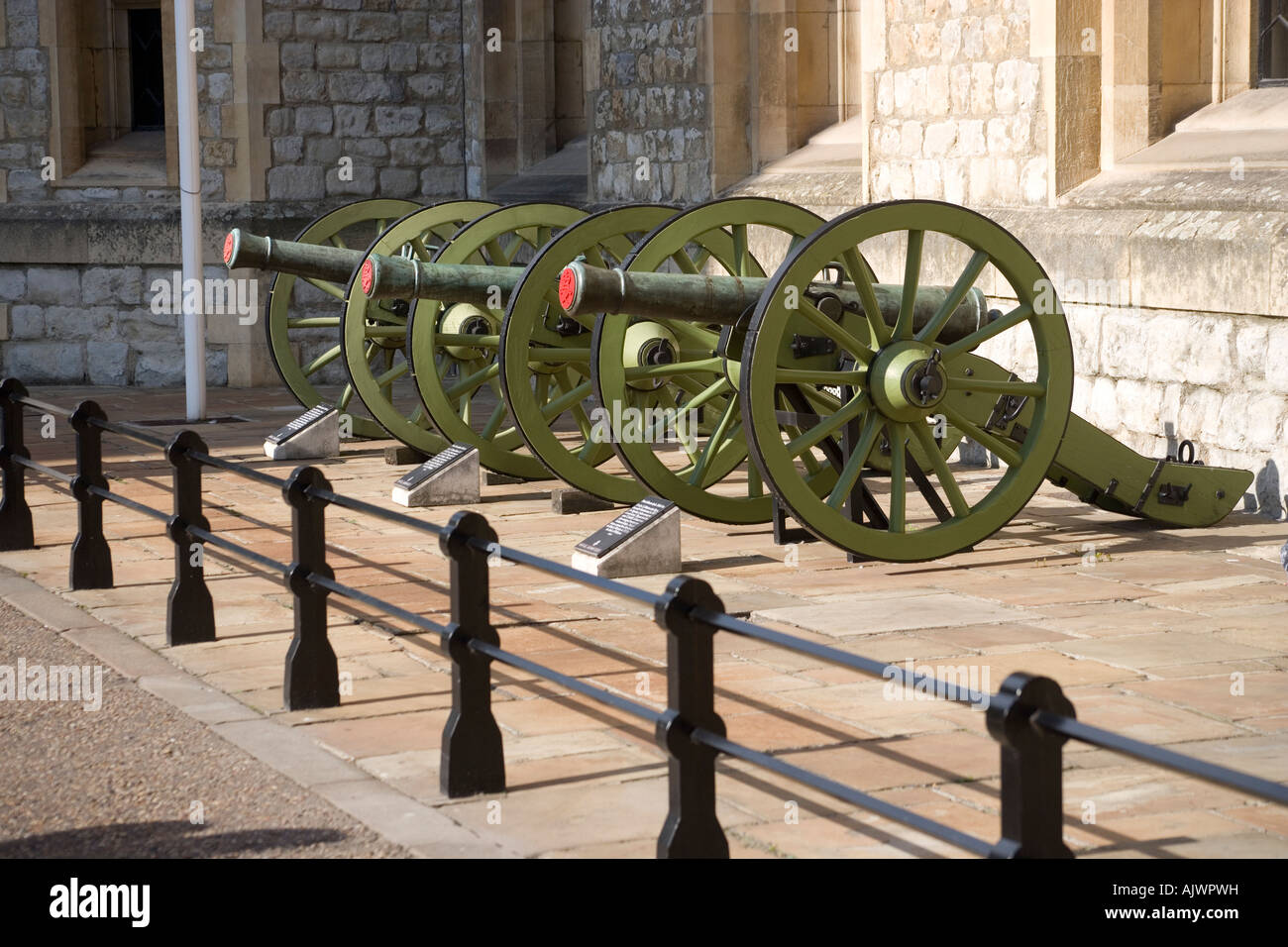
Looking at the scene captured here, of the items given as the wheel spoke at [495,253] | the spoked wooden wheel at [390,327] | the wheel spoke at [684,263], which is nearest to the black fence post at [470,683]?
the wheel spoke at [684,263]

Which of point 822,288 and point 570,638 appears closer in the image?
point 570,638

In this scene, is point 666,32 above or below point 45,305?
above

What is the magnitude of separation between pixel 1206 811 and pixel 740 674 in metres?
1.48

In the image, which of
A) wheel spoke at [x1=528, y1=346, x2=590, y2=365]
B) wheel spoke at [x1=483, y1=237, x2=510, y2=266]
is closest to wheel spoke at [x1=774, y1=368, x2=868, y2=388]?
wheel spoke at [x1=528, y1=346, x2=590, y2=365]

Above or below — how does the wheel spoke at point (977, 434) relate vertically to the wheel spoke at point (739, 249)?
below

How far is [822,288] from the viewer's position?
20.9 ft

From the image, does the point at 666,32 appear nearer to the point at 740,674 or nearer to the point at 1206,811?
the point at 740,674

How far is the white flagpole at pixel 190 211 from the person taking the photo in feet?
34.8

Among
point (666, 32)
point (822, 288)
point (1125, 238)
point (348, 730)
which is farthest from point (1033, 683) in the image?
point (666, 32)

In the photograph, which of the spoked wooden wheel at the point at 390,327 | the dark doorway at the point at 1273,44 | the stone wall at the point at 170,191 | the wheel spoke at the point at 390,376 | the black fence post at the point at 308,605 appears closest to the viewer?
the black fence post at the point at 308,605

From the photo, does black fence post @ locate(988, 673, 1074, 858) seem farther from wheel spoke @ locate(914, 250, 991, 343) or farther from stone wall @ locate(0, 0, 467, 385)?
stone wall @ locate(0, 0, 467, 385)

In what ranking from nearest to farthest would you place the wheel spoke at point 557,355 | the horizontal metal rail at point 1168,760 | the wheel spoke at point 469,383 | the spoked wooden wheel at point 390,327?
the horizontal metal rail at point 1168,760
the wheel spoke at point 557,355
the wheel spoke at point 469,383
the spoked wooden wheel at point 390,327

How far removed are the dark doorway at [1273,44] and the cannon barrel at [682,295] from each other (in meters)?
2.33

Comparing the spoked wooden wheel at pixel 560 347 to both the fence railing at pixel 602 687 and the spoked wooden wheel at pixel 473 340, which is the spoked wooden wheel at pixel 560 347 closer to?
the spoked wooden wheel at pixel 473 340
